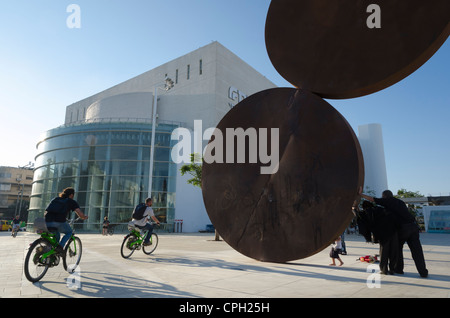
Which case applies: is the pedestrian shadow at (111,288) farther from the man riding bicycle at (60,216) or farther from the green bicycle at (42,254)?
the man riding bicycle at (60,216)

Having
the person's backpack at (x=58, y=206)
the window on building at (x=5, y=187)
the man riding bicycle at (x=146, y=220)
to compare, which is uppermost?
the window on building at (x=5, y=187)

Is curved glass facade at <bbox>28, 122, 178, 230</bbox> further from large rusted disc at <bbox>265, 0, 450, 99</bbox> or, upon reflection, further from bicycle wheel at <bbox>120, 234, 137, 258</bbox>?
large rusted disc at <bbox>265, 0, 450, 99</bbox>

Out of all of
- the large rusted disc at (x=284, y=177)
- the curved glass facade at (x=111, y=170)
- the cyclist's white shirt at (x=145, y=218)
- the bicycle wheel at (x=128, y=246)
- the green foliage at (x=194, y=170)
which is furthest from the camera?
the curved glass facade at (x=111, y=170)

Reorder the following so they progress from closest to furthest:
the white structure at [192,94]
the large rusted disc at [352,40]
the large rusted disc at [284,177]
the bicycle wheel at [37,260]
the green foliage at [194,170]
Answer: the large rusted disc at [352,40], the large rusted disc at [284,177], the bicycle wheel at [37,260], the green foliage at [194,170], the white structure at [192,94]

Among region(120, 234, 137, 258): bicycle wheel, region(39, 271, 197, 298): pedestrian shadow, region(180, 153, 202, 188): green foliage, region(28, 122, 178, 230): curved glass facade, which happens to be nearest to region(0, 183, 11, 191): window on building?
region(28, 122, 178, 230): curved glass facade

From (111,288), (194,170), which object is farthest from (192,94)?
(111,288)

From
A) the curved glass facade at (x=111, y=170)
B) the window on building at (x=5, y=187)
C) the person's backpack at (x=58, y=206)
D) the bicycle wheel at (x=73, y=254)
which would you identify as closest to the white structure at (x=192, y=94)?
the curved glass facade at (x=111, y=170)

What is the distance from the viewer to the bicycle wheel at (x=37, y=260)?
499 cm

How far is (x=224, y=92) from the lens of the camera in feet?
121

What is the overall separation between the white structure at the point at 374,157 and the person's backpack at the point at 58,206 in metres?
57.5

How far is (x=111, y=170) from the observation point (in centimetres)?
2894

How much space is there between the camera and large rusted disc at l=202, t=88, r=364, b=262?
379cm

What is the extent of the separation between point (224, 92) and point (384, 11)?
3370cm

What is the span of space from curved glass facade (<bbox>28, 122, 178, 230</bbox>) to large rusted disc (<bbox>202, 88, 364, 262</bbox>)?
25108 mm
